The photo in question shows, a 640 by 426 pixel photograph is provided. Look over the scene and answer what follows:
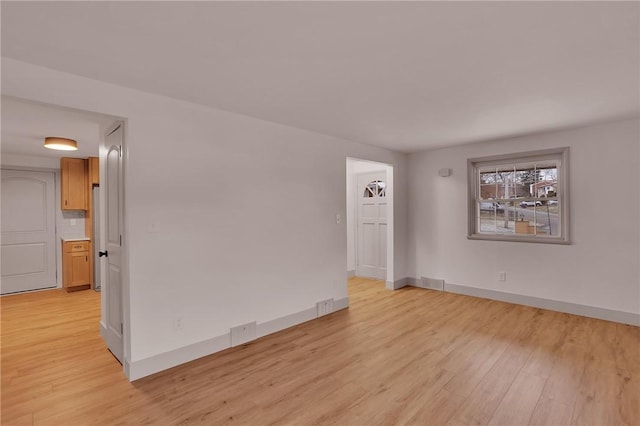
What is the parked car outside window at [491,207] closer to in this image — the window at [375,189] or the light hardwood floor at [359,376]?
the light hardwood floor at [359,376]

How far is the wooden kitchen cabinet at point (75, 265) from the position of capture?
5555mm

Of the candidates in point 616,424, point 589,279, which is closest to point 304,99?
point 616,424

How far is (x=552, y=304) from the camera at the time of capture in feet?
14.1

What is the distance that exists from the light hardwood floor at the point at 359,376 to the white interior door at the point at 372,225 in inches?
89.7

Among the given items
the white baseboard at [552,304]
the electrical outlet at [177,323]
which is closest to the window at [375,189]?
the white baseboard at [552,304]

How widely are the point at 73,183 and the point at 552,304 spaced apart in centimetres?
806

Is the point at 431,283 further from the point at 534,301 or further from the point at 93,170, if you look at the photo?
the point at 93,170

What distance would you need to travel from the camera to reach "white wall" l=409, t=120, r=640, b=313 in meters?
3.79

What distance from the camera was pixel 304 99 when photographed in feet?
9.66

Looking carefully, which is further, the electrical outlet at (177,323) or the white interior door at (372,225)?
the white interior door at (372,225)

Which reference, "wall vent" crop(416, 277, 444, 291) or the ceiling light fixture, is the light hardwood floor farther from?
the ceiling light fixture

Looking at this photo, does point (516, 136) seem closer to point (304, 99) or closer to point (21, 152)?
point (304, 99)

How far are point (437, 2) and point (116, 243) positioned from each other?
10.5 ft

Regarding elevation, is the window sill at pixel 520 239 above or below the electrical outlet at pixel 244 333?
above
